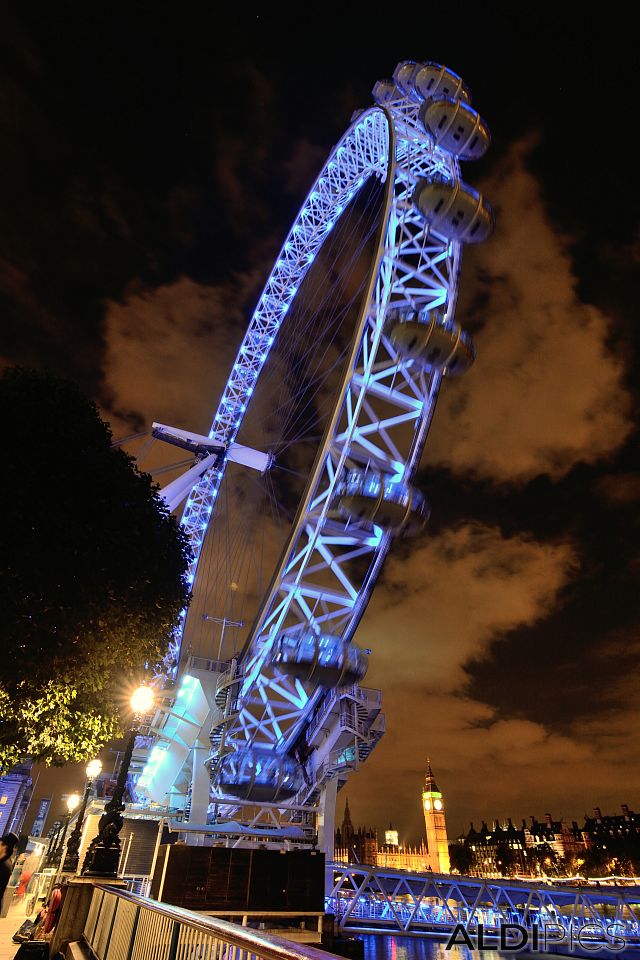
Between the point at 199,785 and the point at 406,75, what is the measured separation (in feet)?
80.2

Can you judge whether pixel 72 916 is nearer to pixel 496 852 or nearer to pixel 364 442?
pixel 364 442

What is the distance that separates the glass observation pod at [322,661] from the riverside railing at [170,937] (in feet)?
24.3

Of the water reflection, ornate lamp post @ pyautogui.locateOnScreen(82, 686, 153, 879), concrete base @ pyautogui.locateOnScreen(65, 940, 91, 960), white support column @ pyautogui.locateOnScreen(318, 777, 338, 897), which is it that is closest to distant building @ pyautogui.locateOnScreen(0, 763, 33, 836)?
the water reflection

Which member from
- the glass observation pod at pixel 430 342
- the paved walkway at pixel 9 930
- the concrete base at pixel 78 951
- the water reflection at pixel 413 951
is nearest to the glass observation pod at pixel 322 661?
the concrete base at pixel 78 951

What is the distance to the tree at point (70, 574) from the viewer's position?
30.8ft

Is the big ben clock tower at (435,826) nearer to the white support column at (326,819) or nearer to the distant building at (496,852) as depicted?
the distant building at (496,852)

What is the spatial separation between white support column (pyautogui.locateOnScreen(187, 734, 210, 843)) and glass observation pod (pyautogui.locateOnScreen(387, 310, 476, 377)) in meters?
14.7

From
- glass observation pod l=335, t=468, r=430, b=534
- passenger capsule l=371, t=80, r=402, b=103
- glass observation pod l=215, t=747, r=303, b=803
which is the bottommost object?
glass observation pod l=215, t=747, r=303, b=803

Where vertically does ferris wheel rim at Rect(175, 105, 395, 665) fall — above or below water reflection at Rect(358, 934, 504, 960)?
above

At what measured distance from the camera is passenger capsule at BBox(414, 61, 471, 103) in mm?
17891

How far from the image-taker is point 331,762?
2388cm

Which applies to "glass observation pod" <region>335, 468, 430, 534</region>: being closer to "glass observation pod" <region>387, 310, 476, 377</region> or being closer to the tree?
"glass observation pod" <region>387, 310, 476, 377</region>

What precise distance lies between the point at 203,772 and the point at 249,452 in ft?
42.3

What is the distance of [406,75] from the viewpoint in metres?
18.6
